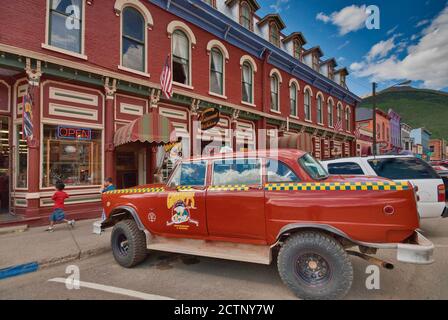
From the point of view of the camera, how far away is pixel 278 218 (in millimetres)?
3561

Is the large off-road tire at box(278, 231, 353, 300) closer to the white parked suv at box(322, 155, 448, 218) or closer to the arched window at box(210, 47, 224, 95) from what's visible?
the white parked suv at box(322, 155, 448, 218)

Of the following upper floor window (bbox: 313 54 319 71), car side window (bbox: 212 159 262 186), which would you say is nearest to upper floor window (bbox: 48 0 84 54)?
car side window (bbox: 212 159 262 186)

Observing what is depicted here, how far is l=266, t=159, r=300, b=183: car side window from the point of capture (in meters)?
3.72

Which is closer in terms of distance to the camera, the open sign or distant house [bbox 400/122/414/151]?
the open sign

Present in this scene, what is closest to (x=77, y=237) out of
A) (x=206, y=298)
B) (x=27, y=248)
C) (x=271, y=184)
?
(x=27, y=248)

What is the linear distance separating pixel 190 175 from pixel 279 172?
5.17 ft

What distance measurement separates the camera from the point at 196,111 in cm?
1178

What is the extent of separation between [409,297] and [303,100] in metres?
17.5

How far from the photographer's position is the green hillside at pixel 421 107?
288 ft

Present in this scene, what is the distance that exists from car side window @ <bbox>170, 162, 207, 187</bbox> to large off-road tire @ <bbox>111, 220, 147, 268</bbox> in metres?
1.15

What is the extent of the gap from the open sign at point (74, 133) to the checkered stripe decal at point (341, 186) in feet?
24.1

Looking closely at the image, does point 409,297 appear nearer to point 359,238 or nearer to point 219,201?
point 359,238

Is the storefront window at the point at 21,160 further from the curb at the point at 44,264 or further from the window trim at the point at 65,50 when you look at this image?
the curb at the point at 44,264

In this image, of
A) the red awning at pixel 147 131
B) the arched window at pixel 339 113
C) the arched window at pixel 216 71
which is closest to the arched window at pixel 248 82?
the arched window at pixel 216 71
